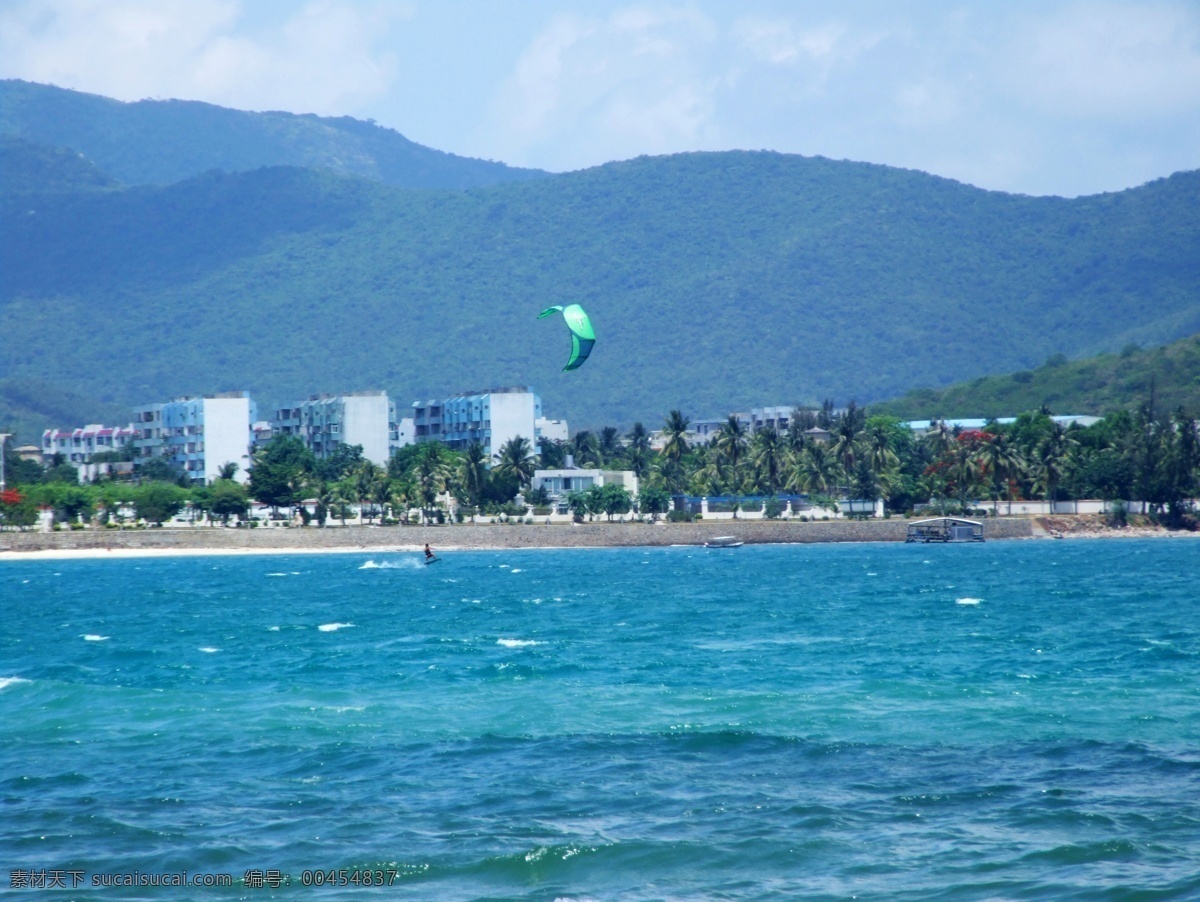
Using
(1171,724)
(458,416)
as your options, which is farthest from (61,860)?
(458,416)

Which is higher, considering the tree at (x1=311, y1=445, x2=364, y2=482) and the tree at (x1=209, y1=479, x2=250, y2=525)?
the tree at (x1=311, y1=445, x2=364, y2=482)

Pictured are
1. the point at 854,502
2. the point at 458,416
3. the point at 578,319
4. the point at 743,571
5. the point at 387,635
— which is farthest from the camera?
the point at 458,416

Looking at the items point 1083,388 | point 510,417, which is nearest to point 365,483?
point 510,417

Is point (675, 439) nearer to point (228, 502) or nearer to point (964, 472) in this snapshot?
point (964, 472)

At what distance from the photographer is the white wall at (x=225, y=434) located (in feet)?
488

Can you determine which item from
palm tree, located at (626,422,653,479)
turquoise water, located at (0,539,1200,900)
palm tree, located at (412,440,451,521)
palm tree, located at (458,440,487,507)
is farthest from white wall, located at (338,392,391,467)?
turquoise water, located at (0,539,1200,900)

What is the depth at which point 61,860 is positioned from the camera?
1435 cm

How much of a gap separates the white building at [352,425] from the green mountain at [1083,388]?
224 ft

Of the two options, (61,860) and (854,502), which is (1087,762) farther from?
(854,502)

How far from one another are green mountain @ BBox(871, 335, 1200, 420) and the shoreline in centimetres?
5536

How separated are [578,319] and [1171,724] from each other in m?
25.8

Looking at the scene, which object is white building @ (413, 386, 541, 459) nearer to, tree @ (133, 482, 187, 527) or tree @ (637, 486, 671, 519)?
tree @ (637, 486, 671, 519)

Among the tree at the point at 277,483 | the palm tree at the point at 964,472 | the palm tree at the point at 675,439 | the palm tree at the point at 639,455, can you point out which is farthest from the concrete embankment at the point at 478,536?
the palm tree at the point at 639,455

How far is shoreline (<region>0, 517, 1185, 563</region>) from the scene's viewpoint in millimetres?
95688
